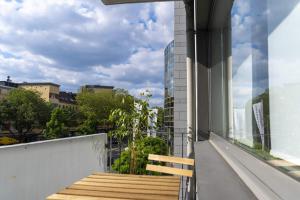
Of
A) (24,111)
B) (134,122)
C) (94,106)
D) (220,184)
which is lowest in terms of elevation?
(220,184)

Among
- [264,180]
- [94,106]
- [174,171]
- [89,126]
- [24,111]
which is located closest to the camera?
[264,180]

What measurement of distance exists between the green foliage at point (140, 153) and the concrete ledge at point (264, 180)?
2.59 metres

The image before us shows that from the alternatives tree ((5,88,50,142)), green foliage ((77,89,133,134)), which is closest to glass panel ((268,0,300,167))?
green foliage ((77,89,133,134))

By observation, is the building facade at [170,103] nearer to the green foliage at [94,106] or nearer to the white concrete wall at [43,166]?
the white concrete wall at [43,166]

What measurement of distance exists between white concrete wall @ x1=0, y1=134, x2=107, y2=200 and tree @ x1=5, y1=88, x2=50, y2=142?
28370 millimetres

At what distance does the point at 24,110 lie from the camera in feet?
97.6

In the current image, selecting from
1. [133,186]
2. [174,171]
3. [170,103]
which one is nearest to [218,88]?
[174,171]

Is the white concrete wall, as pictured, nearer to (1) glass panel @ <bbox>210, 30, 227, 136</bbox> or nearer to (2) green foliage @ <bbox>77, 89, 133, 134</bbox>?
(1) glass panel @ <bbox>210, 30, 227, 136</bbox>

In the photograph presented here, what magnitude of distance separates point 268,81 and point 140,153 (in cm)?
300

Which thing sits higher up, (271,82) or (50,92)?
(50,92)

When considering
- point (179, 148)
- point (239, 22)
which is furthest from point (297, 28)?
point (179, 148)

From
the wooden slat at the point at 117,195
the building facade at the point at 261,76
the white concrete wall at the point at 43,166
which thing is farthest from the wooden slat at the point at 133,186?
the white concrete wall at the point at 43,166

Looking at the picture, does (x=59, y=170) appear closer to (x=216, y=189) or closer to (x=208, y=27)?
(x=208, y=27)

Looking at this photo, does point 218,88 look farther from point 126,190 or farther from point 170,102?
point 170,102
